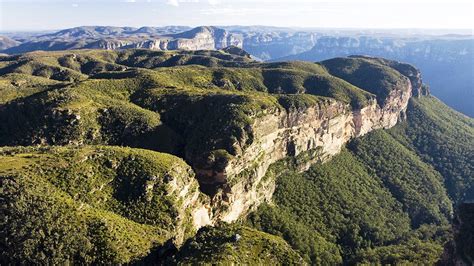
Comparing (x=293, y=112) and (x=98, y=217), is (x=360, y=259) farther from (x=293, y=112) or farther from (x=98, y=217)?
(x=98, y=217)

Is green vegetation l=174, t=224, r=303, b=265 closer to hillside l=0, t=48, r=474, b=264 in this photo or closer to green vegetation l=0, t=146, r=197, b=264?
hillside l=0, t=48, r=474, b=264

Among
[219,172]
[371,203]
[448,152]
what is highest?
[219,172]

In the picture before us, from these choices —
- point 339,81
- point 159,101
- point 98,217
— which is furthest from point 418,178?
point 98,217

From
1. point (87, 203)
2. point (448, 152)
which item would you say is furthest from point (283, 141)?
point (448, 152)

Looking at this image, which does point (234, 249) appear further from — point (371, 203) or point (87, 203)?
point (371, 203)

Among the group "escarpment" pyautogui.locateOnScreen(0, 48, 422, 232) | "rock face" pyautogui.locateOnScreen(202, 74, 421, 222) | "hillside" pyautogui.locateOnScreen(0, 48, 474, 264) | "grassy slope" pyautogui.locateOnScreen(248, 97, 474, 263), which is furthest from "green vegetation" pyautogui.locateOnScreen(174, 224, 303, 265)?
"grassy slope" pyautogui.locateOnScreen(248, 97, 474, 263)

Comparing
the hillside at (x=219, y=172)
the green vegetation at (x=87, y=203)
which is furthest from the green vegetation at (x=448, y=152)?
the green vegetation at (x=87, y=203)
